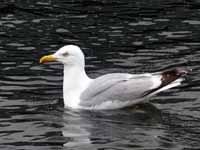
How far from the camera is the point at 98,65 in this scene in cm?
1634

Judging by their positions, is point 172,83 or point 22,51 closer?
point 172,83

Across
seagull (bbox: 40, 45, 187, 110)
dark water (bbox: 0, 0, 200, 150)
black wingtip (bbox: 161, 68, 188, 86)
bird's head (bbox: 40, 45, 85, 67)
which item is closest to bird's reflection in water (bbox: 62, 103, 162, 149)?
dark water (bbox: 0, 0, 200, 150)

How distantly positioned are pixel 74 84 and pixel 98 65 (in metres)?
2.15

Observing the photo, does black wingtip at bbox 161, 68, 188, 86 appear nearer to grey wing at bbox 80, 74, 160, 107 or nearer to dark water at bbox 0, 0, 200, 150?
grey wing at bbox 80, 74, 160, 107

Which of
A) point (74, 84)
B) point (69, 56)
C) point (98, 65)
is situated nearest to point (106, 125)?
point (74, 84)

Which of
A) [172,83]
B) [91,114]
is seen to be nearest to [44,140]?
[91,114]

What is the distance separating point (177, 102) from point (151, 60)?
2.55m

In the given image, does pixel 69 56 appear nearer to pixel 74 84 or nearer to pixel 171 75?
pixel 74 84

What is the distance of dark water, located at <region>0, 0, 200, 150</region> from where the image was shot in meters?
12.4

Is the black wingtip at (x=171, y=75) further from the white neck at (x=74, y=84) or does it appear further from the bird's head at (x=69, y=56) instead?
the bird's head at (x=69, y=56)

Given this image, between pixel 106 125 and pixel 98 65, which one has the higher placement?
pixel 98 65

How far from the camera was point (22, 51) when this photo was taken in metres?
A: 17.3

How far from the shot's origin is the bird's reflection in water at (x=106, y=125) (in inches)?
479

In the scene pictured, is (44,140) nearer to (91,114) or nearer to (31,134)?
(31,134)
